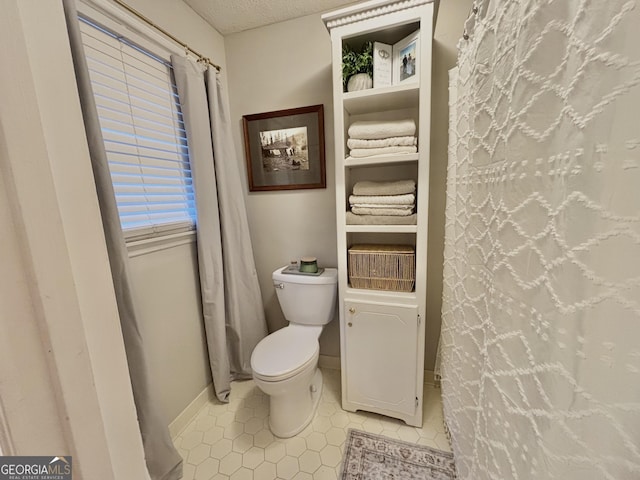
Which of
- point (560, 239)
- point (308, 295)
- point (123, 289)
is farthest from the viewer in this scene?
point (308, 295)

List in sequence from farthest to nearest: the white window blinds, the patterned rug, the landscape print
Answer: the landscape print < the patterned rug < the white window blinds

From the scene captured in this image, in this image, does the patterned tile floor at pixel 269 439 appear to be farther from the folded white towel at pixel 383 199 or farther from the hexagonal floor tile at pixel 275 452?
the folded white towel at pixel 383 199

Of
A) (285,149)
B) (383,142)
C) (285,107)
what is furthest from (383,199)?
(285,107)

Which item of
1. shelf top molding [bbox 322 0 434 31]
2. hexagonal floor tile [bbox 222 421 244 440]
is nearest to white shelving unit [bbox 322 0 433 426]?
shelf top molding [bbox 322 0 434 31]

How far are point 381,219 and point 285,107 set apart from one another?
0.99 metres

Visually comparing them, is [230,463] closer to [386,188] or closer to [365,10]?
[386,188]

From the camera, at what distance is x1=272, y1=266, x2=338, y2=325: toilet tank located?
150cm

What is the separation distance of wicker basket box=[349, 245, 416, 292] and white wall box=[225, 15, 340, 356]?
0.35 meters

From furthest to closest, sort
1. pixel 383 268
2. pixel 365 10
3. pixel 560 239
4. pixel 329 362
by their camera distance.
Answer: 1. pixel 329 362
2. pixel 383 268
3. pixel 365 10
4. pixel 560 239

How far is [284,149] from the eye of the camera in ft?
5.39

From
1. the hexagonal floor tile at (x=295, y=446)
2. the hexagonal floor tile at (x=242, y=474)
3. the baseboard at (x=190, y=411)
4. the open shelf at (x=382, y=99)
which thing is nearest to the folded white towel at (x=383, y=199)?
the open shelf at (x=382, y=99)

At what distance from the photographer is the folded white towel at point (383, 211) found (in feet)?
4.00

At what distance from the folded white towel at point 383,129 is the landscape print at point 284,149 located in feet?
1.54

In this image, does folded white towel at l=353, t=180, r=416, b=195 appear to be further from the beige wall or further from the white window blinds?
the white window blinds
